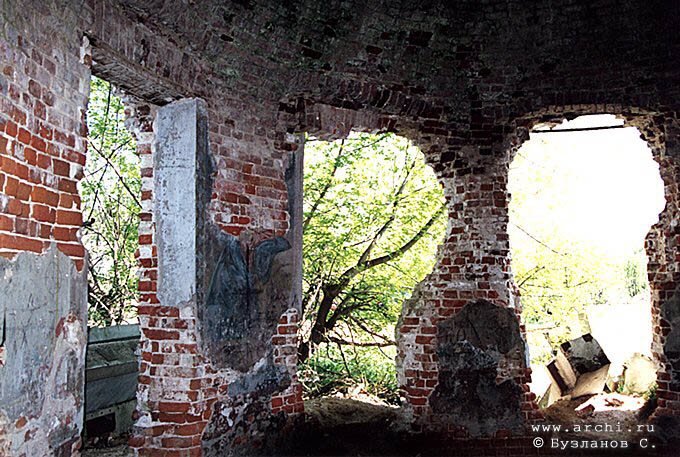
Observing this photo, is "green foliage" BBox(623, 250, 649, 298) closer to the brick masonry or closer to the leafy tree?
the leafy tree

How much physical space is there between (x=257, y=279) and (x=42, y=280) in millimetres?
2321

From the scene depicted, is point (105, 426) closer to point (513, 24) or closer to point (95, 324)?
point (95, 324)

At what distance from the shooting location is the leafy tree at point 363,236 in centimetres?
950

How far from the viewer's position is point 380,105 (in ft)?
20.9

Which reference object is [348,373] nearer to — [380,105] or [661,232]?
[380,105]

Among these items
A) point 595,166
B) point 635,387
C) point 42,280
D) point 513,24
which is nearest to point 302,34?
point 513,24

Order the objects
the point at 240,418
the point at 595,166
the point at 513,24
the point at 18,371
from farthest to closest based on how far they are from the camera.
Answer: the point at 595,166
the point at 513,24
the point at 240,418
the point at 18,371

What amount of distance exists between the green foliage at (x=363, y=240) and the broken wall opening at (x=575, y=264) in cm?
238

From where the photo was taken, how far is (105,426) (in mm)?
6242

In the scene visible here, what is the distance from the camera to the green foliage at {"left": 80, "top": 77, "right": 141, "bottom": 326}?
8.22 m

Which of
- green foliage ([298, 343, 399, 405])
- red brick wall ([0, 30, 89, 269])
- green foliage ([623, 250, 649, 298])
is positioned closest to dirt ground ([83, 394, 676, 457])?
green foliage ([298, 343, 399, 405])

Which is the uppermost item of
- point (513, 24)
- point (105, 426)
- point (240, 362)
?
point (513, 24)

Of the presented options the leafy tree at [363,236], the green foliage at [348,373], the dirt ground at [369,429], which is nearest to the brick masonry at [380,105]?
the dirt ground at [369,429]

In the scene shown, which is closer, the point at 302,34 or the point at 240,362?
the point at 240,362
